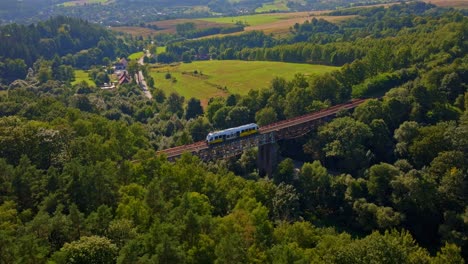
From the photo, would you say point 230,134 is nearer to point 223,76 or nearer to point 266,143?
point 266,143

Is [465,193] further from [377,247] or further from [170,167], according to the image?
[170,167]

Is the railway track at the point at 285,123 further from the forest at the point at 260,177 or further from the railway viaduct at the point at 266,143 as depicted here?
the forest at the point at 260,177

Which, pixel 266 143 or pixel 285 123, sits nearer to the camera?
pixel 266 143

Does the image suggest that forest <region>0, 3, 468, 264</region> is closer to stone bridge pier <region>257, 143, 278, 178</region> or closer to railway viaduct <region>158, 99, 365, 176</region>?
stone bridge pier <region>257, 143, 278, 178</region>

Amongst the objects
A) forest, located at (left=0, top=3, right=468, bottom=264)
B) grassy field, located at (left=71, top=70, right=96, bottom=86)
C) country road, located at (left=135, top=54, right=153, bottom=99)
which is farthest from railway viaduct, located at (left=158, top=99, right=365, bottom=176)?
grassy field, located at (left=71, top=70, right=96, bottom=86)

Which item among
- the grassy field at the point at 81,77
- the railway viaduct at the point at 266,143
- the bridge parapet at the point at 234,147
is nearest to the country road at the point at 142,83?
the grassy field at the point at 81,77

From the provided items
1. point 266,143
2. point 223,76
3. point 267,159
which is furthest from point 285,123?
point 223,76

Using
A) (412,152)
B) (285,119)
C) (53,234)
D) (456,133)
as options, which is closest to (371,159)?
(412,152)
